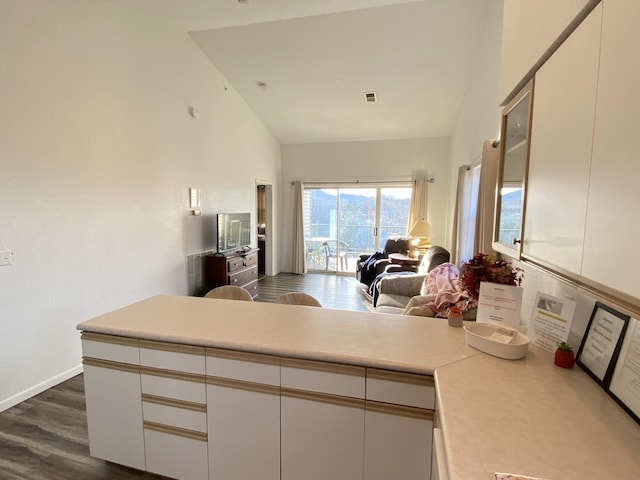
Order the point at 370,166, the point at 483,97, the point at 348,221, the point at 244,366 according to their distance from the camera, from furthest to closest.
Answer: the point at 348,221 → the point at 370,166 → the point at 483,97 → the point at 244,366

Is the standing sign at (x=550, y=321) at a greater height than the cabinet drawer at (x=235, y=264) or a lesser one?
greater

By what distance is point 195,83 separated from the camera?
414 centimetres

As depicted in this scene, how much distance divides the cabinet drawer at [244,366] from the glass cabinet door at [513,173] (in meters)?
1.15

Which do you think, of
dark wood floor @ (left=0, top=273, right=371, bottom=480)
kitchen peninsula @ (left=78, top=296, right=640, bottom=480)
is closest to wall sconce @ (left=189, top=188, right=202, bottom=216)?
dark wood floor @ (left=0, top=273, right=371, bottom=480)

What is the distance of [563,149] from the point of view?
95 centimetres

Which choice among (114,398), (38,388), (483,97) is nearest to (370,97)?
(483,97)

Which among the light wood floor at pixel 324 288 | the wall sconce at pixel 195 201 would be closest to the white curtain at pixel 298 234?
the light wood floor at pixel 324 288

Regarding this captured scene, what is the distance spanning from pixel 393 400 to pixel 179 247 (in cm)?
349

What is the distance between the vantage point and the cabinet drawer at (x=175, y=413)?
1.43 meters

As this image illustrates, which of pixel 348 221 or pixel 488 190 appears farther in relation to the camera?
pixel 348 221

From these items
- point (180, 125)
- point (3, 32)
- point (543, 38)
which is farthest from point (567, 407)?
point (180, 125)

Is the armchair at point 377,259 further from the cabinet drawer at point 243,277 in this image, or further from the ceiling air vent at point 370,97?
the ceiling air vent at point 370,97

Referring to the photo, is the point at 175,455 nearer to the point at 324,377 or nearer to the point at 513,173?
the point at 324,377

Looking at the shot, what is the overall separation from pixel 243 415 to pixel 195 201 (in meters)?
3.38
